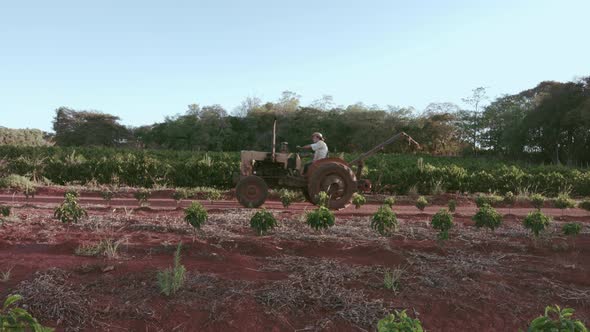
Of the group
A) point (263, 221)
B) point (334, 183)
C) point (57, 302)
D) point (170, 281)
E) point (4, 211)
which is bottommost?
point (57, 302)

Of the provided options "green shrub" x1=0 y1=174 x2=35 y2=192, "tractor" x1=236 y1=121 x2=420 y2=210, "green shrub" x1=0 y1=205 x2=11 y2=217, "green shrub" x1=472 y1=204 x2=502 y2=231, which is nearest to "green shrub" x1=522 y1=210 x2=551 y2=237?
"green shrub" x1=472 y1=204 x2=502 y2=231

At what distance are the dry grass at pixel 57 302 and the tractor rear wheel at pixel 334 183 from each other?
5492mm

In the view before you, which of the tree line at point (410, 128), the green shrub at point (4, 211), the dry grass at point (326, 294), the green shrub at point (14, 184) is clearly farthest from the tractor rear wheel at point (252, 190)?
the tree line at point (410, 128)

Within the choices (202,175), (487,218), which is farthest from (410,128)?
(487,218)

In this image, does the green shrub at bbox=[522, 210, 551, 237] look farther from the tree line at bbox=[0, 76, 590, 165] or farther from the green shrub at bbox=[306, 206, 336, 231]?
the tree line at bbox=[0, 76, 590, 165]

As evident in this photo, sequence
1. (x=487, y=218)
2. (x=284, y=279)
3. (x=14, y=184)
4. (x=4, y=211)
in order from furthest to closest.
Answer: (x=14, y=184) < (x=4, y=211) < (x=487, y=218) < (x=284, y=279)

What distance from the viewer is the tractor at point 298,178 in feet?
28.6

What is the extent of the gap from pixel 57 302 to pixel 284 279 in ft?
5.86

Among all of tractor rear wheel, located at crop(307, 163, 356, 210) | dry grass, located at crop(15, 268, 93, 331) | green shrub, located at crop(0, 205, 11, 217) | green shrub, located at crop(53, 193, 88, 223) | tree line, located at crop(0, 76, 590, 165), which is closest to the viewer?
dry grass, located at crop(15, 268, 93, 331)

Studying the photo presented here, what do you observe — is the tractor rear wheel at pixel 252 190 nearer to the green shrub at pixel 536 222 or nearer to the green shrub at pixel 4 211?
the green shrub at pixel 4 211

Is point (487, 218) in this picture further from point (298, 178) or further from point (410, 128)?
point (410, 128)

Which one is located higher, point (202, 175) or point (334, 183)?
point (334, 183)

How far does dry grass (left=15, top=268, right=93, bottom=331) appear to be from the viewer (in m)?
3.25

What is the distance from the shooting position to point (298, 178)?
29.4ft
